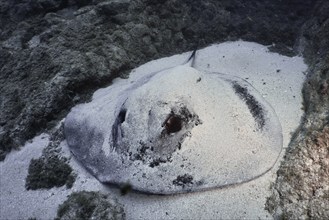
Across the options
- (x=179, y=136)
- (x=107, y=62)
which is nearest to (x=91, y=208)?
(x=179, y=136)

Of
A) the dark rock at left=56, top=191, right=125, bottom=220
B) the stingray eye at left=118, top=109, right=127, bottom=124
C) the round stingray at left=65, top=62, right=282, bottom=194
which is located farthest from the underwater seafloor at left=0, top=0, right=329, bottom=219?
the stingray eye at left=118, top=109, right=127, bottom=124

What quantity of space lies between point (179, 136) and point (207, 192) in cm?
64

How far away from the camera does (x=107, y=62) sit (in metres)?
5.16

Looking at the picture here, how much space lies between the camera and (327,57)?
4.11 metres

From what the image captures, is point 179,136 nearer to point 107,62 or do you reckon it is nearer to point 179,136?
point 179,136

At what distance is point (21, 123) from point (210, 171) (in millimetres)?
2794

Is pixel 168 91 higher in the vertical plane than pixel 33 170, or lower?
higher

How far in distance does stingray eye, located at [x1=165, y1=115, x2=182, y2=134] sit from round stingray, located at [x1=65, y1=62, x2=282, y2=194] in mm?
11

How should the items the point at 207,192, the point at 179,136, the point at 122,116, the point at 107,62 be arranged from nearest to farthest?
the point at 207,192 → the point at 179,136 → the point at 122,116 → the point at 107,62

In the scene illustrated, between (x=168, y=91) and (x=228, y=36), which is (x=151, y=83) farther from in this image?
(x=228, y=36)

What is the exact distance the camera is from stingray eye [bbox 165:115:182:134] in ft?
11.1

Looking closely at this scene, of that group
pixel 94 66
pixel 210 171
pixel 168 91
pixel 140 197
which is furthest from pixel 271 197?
pixel 94 66

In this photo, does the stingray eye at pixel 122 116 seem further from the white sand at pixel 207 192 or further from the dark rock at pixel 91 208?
the dark rock at pixel 91 208

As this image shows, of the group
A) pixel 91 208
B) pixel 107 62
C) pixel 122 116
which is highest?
pixel 122 116
